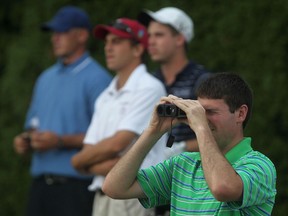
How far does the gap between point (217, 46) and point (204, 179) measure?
3.02m

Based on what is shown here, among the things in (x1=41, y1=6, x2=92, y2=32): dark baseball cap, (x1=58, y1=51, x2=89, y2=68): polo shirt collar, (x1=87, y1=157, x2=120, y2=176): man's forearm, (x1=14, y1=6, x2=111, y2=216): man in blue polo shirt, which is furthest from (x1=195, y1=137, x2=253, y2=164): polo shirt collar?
(x1=41, y1=6, x2=92, y2=32): dark baseball cap

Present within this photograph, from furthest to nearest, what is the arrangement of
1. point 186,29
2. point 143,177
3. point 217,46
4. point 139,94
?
point 217,46 → point 186,29 → point 139,94 → point 143,177

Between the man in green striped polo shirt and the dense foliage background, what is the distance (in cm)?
240

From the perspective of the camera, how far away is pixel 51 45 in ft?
26.6

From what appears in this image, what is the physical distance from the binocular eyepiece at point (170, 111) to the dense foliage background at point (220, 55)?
2.50 m

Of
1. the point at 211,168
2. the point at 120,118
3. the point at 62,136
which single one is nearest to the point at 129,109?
the point at 120,118

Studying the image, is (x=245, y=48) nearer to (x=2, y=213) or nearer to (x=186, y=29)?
(x=186, y=29)

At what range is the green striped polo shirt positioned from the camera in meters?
3.84

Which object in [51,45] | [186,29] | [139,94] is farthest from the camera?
[51,45]

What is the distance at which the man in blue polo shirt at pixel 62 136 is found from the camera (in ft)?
22.0

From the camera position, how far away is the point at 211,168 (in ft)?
12.4

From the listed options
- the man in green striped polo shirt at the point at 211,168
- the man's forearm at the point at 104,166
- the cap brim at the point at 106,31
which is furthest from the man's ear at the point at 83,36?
the man in green striped polo shirt at the point at 211,168

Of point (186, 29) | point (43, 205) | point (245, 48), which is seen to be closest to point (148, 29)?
point (186, 29)

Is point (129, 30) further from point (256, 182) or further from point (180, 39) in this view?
point (256, 182)
